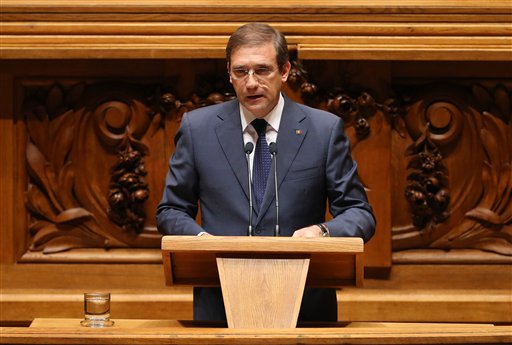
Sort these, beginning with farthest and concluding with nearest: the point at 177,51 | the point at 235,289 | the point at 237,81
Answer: the point at 177,51 < the point at 237,81 < the point at 235,289

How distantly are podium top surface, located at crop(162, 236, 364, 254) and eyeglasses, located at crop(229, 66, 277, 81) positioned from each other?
62 cm

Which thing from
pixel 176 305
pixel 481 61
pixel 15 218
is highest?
pixel 481 61

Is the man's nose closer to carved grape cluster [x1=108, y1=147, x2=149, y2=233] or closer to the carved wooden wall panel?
the carved wooden wall panel

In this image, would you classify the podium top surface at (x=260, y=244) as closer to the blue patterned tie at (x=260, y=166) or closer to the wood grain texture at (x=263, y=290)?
the wood grain texture at (x=263, y=290)

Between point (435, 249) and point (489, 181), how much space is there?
0.35 meters

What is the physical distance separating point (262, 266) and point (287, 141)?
61cm

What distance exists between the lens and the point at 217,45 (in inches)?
178

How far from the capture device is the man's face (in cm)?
321

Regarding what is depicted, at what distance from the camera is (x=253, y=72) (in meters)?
3.21

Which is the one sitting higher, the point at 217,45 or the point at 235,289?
the point at 217,45

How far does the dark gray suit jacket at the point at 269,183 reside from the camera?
321 cm

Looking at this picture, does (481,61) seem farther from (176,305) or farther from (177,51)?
(176,305)

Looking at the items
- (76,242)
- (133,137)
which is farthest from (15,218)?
(133,137)

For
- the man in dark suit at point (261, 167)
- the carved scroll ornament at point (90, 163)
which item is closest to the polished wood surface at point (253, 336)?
the man in dark suit at point (261, 167)
